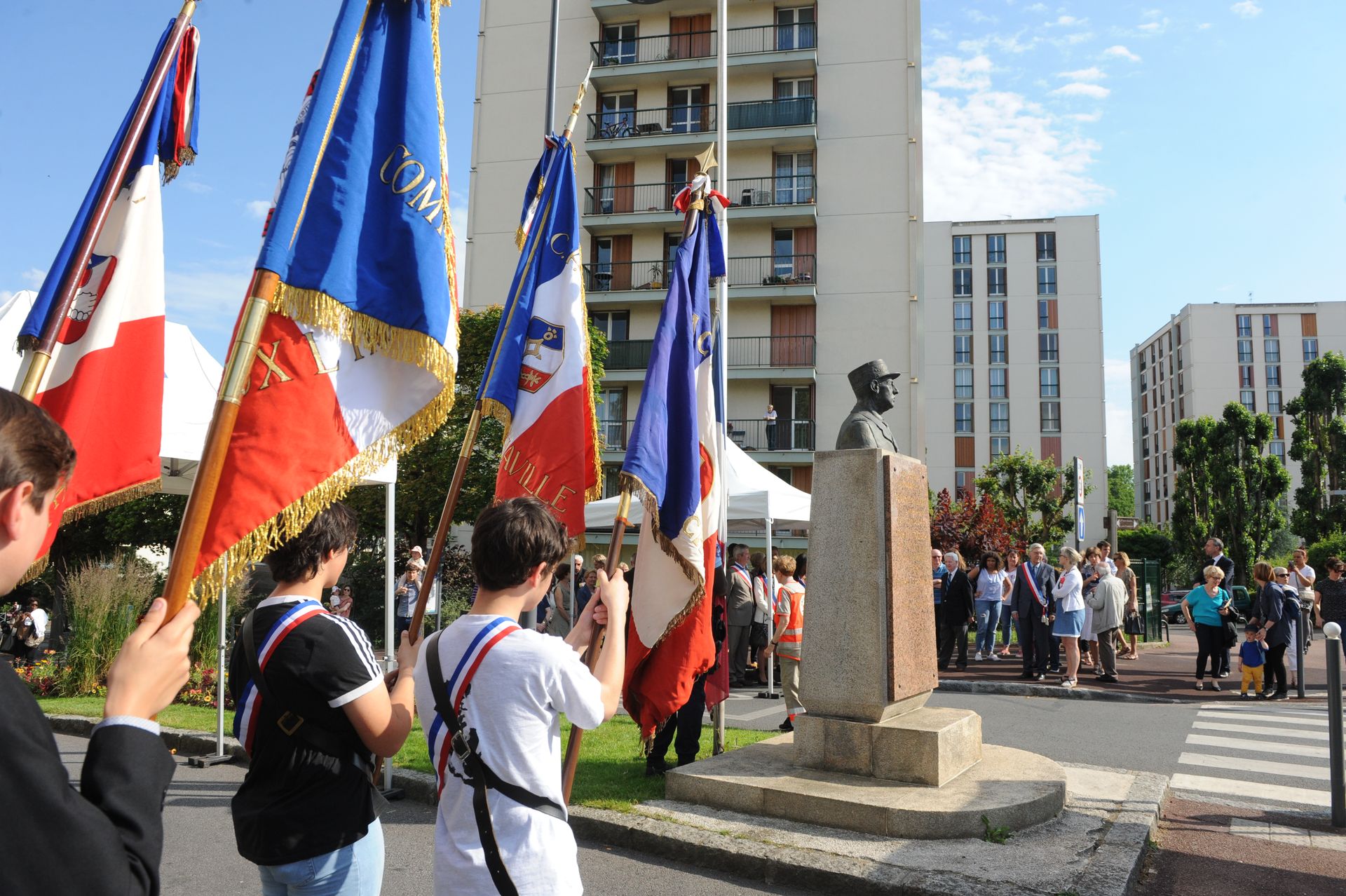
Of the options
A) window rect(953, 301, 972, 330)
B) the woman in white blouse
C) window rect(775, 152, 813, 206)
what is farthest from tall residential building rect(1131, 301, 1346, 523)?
the woman in white blouse

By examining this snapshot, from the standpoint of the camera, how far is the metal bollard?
19.5ft

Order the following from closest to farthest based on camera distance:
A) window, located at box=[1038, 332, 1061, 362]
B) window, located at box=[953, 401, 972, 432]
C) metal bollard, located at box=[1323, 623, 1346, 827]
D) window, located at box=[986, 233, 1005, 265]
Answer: metal bollard, located at box=[1323, 623, 1346, 827], window, located at box=[1038, 332, 1061, 362], window, located at box=[953, 401, 972, 432], window, located at box=[986, 233, 1005, 265]

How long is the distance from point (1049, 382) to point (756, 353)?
4119 centimetres

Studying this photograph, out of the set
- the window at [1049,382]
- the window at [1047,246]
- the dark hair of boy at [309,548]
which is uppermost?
the window at [1047,246]

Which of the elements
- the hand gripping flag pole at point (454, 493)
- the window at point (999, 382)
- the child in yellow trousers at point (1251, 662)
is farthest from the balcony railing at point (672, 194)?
the window at point (999, 382)

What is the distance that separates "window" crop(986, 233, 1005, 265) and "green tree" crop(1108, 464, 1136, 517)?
120ft

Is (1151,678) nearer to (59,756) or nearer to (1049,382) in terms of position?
(59,756)

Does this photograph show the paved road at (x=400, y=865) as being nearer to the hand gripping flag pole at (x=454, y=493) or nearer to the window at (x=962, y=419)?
the hand gripping flag pole at (x=454, y=493)

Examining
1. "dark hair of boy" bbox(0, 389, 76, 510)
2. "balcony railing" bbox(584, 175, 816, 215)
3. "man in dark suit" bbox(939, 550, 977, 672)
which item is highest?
"balcony railing" bbox(584, 175, 816, 215)

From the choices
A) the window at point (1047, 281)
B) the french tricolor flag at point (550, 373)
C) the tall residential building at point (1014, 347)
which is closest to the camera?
the french tricolor flag at point (550, 373)

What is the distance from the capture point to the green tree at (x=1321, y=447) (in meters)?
42.2

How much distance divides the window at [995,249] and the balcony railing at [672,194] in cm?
4078

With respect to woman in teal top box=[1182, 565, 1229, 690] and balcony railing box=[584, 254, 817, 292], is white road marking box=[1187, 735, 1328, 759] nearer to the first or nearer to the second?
woman in teal top box=[1182, 565, 1229, 690]

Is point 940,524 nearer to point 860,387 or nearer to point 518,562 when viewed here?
point 860,387
